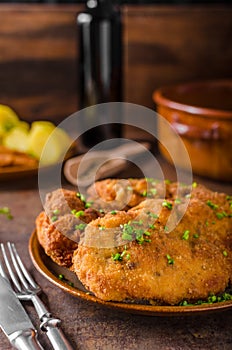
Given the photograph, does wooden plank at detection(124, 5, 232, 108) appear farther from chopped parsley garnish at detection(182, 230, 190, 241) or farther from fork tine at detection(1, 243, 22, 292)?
chopped parsley garnish at detection(182, 230, 190, 241)

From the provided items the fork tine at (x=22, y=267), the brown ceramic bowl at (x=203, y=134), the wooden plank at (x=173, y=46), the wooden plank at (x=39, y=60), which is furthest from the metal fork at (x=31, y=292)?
the wooden plank at (x=173, y=46)

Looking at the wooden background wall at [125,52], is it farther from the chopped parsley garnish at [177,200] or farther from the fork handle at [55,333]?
the fork handle at [55,333]

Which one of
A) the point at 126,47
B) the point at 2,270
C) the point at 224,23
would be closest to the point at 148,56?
the point at 126,47

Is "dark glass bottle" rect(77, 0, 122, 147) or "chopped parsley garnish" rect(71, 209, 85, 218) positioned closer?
"chopped parsley garnish" rect(71, 209, 85, 218)

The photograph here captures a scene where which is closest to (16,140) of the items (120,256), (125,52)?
(125,52)

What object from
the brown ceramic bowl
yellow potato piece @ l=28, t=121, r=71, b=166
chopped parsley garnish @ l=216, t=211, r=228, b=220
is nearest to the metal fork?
chopped parsley garnish @ l=216, t=211, r=228, b=220

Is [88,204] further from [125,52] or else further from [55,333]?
[125,52]

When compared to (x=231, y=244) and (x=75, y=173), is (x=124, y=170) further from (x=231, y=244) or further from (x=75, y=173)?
(x=231, y=244)

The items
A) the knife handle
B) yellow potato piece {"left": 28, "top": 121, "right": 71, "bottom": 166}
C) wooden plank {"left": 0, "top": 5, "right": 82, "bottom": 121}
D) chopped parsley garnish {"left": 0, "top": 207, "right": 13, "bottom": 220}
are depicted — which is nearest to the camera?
the knife handle
